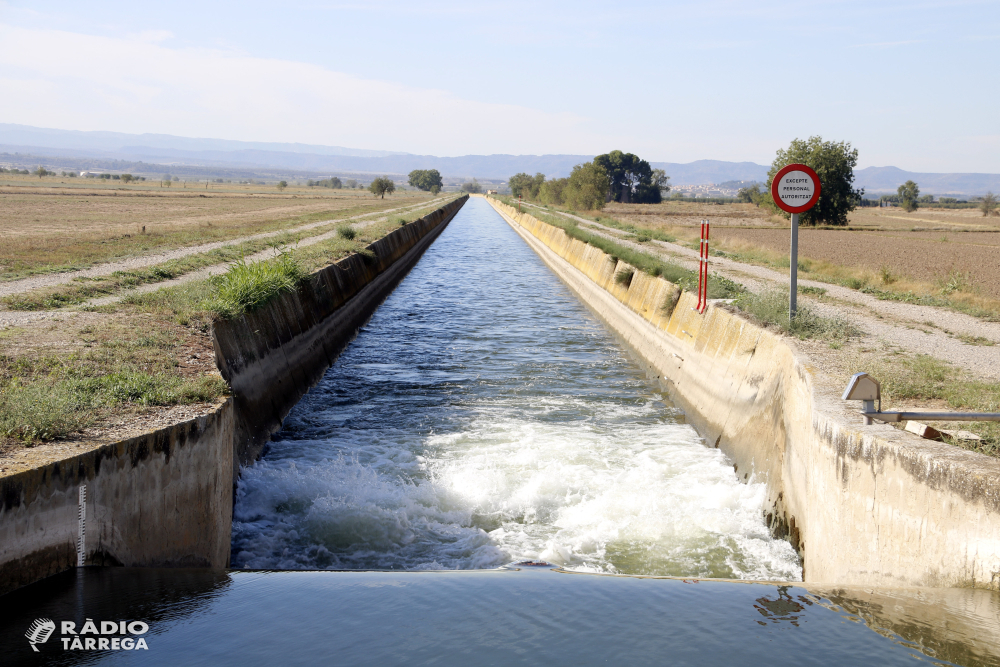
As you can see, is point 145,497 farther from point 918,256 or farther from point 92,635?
point 918,256

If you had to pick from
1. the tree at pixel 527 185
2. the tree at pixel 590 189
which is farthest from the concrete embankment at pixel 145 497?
the tree at pixel 527 185

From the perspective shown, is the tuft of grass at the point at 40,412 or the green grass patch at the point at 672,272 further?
the green grass patch at the point at 672,272

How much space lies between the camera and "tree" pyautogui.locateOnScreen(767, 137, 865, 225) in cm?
5825

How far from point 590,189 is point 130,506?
80.3 m

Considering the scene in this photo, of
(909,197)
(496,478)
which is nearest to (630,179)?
(909,197)

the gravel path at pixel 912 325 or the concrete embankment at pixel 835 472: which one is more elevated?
the gravel path at pixel 912 325

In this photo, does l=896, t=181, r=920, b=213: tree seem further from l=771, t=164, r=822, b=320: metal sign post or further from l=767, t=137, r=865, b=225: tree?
l=771, t=164, r=822, b=320: metal sign post

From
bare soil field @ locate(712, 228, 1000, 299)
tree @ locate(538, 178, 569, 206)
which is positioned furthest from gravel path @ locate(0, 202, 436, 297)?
tree @ locate(538, 178, 569, 206)

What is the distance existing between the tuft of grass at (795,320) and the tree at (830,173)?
→ 1966 inches

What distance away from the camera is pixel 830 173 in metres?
58.5

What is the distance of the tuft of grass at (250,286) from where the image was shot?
10.9 m

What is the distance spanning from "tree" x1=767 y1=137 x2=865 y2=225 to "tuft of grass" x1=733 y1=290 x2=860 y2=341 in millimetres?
49927

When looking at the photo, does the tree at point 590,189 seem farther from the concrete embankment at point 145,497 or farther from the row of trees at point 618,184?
the concrete embankment at point 145,497

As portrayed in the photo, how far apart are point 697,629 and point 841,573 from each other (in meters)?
1.77
